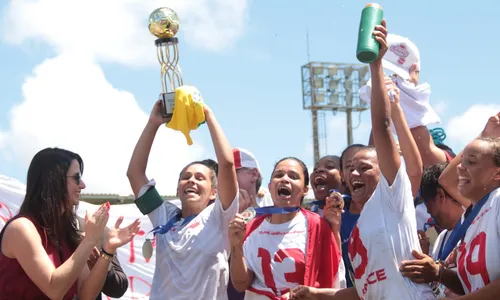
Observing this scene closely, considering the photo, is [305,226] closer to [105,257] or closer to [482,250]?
[105,257]

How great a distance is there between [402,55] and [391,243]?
232cm

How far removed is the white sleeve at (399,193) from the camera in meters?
4.07

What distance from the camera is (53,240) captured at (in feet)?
15.6

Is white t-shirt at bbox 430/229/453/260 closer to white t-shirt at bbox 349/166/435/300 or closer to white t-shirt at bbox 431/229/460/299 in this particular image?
white t-shirt at bbox 431/229/460/299

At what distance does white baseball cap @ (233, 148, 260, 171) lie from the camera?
716cm

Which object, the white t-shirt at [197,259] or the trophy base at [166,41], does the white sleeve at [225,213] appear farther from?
the trophy base at [166,41]

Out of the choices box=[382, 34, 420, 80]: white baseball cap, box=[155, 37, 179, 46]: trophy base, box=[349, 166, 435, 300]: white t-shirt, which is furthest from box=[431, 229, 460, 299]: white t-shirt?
box=[155, 37, 179, 46]: trophy base

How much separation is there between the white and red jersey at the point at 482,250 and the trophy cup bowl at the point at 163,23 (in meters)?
2.88

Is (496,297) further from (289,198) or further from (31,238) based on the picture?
(31,238)

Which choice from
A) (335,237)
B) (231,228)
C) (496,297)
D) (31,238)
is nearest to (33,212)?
(31,238)

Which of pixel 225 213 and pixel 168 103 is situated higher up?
pixel 168 103

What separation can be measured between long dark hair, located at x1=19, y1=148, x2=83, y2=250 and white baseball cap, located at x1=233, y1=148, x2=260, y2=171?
A: 240 centimetres

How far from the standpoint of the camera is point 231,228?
4.86 m

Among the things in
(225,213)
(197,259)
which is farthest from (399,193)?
(197,259)
